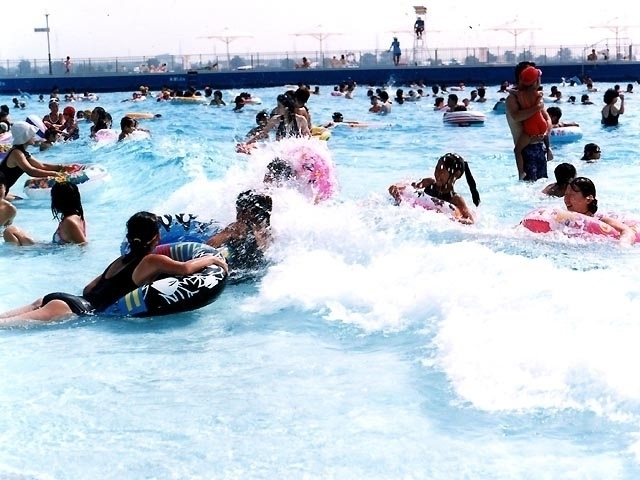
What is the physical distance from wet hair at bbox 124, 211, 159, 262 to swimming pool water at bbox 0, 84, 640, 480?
49 centimetres

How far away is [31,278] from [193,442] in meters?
3.57

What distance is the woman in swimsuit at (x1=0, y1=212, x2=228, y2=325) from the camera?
16.6 ft

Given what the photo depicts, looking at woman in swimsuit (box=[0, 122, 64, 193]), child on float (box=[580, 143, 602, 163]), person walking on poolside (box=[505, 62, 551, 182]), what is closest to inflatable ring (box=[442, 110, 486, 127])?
child on float (box=[580, 143, 602, 163])

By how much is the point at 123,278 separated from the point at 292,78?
3276 cm

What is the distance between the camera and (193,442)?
3572 mm

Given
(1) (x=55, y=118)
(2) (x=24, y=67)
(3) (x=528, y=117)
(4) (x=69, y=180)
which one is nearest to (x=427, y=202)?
(3) (x=528, y=117)

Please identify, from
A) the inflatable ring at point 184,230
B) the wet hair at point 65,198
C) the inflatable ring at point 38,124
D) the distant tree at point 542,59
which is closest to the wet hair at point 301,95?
the wet hair at point 65,198

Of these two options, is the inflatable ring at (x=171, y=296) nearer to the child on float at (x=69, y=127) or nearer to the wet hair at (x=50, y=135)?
the wet hair at (x=50, y=135)

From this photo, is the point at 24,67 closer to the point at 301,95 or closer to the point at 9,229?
the point at 301,95

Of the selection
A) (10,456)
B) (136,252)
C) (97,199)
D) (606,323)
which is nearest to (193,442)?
(10,456)

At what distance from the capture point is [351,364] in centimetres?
439

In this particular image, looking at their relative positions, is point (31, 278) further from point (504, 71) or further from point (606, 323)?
point (504, 71)

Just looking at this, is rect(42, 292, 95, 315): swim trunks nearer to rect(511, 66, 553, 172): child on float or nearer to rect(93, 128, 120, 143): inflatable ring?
rect(511, 66, 553, 172): child on float

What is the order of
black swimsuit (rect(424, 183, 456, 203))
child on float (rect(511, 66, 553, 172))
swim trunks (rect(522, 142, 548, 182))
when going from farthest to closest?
swim trunks (rect(522, 142, 548, 182)), child on float (rect(511, 66, 553, 172)), black swimsuit (rect(424, 183, 456, 203))
